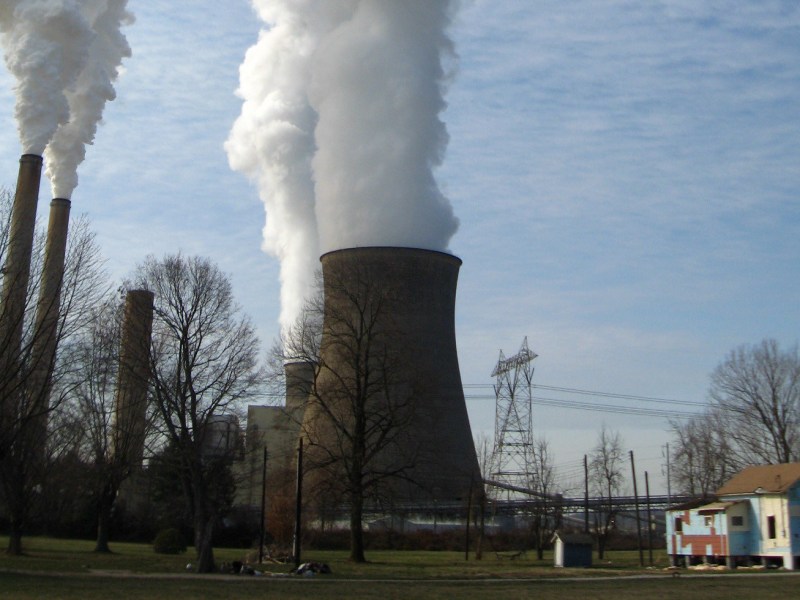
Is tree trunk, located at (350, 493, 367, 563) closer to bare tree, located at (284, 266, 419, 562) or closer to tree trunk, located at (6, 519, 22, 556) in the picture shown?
bare tree, located at (284, 266, 419, 562)

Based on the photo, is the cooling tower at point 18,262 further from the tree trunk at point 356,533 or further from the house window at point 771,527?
the house window at point 771,527

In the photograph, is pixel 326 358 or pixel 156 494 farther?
pixel 156 494

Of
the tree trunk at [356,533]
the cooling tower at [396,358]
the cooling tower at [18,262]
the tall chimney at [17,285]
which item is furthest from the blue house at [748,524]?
the cooling tower at [18,262]

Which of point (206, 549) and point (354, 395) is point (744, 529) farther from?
point (206, 549)

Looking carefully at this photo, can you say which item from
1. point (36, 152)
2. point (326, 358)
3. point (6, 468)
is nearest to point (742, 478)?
point (326, 358)

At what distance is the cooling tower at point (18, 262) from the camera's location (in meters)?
13.6

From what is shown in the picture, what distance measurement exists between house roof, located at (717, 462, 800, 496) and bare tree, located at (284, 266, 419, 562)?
7.74 metres

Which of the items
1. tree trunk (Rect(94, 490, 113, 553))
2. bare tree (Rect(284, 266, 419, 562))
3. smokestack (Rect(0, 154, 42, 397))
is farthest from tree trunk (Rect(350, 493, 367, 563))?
smokestack (Rect(0, 154, 42, 397))

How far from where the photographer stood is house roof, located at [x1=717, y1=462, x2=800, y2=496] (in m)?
20.7

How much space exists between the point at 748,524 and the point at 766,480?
107 cm

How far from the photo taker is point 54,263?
989 inches

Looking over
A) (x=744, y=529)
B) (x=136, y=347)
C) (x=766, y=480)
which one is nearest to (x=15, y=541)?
(x=136, y=347)

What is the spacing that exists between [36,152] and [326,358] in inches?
366

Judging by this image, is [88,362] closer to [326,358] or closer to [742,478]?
[326,358]
